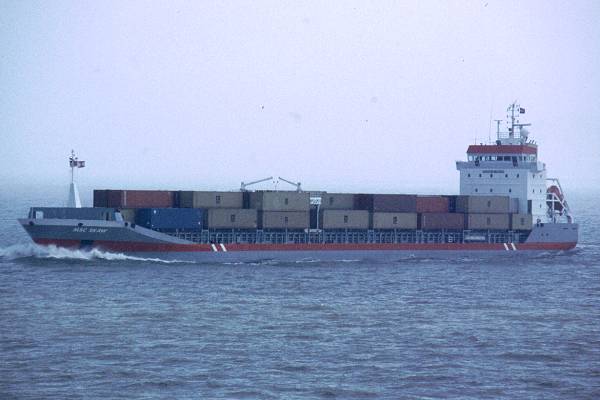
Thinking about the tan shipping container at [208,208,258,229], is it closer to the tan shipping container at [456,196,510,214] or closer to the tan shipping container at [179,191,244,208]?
the tan shipping container at [179,191,244,208]

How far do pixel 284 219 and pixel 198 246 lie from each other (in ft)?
26.1

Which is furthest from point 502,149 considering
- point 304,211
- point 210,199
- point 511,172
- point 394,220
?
point 210,199

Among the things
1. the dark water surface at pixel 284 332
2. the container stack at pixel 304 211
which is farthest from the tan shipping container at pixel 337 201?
the dark water surface at pixel 284 332

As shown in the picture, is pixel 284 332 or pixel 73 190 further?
pixel 73 190

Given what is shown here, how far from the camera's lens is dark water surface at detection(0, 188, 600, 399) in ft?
104

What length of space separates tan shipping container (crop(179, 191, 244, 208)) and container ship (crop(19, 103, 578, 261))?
2.9 inches

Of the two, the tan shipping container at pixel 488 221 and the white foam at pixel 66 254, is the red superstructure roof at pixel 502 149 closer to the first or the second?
the tan shipping container at pixel 488 221

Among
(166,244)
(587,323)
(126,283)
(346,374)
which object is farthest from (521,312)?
(166,244)

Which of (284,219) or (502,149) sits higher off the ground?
(502,149)

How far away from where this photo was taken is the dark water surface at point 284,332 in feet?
104

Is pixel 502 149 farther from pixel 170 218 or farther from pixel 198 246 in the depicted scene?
pixel 170 218

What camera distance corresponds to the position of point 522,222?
81.3 m

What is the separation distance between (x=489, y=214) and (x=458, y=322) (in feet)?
120

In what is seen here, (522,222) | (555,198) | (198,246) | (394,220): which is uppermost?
(555,198)
